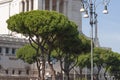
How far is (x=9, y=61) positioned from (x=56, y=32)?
48.8 m

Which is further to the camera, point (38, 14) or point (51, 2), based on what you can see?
point (51, 2)

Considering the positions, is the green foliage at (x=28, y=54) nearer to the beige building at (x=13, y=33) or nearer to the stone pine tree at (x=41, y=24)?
the beige building at (x=13, y=33)

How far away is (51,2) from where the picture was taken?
12062 centimetres

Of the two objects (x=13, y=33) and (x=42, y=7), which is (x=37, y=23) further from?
(x=13, y=33)

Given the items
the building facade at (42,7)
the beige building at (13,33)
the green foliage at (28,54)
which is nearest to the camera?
the green foliage at (28,54)

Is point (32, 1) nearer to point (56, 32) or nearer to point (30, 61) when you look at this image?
point (30, 61)

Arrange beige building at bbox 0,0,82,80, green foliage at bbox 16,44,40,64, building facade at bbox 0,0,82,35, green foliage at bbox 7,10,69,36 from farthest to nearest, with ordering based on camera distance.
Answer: building facade at bbox 0,0,82,35 → beige building at bbox 0,0,82,80 → green foliage at bbox 16,44,40,64 → green foliage at bbox 7,10,69,36

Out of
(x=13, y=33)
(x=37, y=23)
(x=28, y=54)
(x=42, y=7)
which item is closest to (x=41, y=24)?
(x=37, y=23)

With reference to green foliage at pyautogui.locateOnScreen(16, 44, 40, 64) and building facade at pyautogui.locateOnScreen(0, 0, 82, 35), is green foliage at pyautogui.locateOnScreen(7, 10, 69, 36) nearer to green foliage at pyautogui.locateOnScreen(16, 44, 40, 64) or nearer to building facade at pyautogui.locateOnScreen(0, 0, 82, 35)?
green foliage at pyautogui.locateOnScreen(16, 44, 40, 64)

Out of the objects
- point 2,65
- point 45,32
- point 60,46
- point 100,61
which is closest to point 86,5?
point 45,32

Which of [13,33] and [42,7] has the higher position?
[42,7]

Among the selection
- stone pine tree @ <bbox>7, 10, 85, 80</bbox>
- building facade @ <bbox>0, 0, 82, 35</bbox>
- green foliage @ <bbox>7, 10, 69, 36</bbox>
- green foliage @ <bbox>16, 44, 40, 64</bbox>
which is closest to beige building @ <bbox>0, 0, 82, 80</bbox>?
building facade @ <bbox>0, 0, 82, 35</bbox>

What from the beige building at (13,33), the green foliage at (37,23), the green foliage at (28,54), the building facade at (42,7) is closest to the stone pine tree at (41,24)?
the green foliage at (37,23)

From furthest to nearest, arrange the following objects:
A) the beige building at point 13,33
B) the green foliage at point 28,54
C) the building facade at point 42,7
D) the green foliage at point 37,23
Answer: the building facade at point 42,7, the beige building at point 13,33, the green foliage at point 28,54, the green foliage at point 37,23
